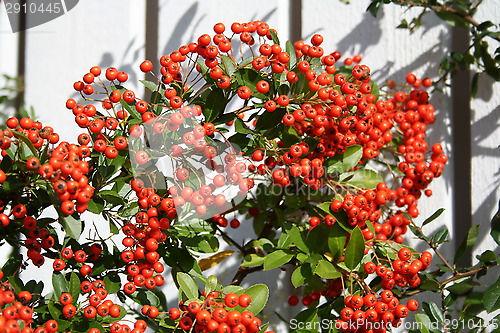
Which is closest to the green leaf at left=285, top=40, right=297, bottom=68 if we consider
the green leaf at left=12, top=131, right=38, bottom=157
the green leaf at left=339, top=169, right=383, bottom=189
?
the green leaf at left=339, top=169, right=383, bottom=189

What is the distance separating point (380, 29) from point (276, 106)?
1.78 ft

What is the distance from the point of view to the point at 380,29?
1339 mm

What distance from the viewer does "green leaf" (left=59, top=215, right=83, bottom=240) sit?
84cm

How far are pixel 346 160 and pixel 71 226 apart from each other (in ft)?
1.79

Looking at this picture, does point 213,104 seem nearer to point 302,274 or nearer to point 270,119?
point 270,119

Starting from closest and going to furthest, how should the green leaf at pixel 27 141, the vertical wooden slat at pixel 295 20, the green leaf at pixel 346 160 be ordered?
→ the green leaf at pixel 27 141 → the green leaf at pixel 346 160 → the vertical wooden slat at pixel 295 20

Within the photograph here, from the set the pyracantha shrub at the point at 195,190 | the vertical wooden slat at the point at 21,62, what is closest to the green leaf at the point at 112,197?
the pyracantha shrub at the point at 195,190

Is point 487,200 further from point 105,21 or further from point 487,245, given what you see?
point 105,21

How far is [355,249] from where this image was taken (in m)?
0.94

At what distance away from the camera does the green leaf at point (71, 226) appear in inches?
33.1

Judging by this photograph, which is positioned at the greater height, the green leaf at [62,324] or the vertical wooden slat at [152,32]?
the vertical wooden slat at [152,32]

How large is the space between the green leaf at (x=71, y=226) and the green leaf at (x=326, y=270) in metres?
0.43

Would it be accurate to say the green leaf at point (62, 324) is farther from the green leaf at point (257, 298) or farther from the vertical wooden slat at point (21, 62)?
the vertical wooden slat at point (21, 62)

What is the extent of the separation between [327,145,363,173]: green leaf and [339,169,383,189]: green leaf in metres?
0.03
